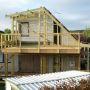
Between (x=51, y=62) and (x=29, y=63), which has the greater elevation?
(x=51, y=62)

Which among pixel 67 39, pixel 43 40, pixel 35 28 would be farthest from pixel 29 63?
pixel 67 39

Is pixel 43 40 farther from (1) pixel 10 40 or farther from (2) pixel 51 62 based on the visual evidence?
(1) pixel 10 40

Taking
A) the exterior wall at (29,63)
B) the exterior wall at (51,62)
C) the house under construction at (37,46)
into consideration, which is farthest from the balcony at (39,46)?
the exterior wall at (29,63)

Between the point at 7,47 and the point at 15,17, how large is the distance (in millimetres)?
5735

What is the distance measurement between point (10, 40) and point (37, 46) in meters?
2.58

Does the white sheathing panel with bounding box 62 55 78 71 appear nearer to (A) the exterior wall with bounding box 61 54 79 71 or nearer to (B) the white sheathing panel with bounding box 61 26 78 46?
(A) the exterior wall with bounding box 61 54 79 71

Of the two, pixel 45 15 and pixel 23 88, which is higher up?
pixel 45 15

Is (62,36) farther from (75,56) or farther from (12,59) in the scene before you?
(12,59)

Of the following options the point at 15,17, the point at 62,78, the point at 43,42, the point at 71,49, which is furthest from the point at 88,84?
the point at 15,17

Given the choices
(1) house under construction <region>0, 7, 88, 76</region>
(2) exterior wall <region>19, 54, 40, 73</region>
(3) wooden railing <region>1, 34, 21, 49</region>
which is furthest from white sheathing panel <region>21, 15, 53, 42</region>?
(3) wooden railing <region>1, 34, 21, 49</region>

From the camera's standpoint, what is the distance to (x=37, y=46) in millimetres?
33062

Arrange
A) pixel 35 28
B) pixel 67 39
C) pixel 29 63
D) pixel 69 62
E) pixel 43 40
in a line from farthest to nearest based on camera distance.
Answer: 1. pixel 35 28
2. pixel 67 39
3. pixel 29 63
4. pixel 69 62
5. pixel 43 40

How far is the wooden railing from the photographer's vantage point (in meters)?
32.3

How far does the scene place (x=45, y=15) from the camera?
35.7 metres
